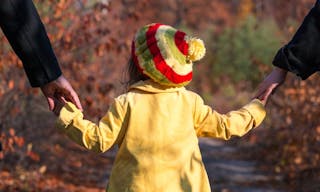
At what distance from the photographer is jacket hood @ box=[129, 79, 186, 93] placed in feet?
12.5

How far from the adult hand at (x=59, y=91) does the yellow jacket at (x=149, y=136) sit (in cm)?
5

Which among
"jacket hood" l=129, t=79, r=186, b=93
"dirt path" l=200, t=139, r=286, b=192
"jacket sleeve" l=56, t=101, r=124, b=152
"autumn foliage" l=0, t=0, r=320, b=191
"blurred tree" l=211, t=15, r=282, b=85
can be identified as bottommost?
"blurred tree" l=211, t=15, r=282, b=85

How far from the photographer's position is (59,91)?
3.60 meters

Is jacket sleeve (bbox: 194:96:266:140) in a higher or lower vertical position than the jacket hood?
lower

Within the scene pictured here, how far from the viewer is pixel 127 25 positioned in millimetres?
12617

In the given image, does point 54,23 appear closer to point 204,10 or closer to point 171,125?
point 171,125

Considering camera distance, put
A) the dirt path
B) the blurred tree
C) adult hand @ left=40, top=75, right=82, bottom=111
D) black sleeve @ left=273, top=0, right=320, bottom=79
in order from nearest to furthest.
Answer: adult hand @ left=40, top=75, right=82, bottom=111 < black sleeve @ left=273, top=0, right=320, bottom=79 < the dirt path < the blurred tree

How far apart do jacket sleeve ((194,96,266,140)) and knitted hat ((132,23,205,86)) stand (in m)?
0.19

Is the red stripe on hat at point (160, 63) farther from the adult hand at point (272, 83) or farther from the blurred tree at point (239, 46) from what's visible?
the blurred tree at point (239, 46)

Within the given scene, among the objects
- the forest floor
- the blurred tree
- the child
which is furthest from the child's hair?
the blurred tree

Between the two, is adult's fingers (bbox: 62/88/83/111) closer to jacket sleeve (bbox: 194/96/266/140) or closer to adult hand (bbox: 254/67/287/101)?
jacket sleeve (bbox: 194/96/266/140)

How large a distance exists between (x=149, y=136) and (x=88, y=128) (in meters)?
0.30

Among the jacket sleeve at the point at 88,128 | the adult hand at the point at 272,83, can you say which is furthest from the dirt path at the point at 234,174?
the jacket sleeve at the point at 88,128

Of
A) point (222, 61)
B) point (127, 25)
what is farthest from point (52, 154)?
point (222, 61)
